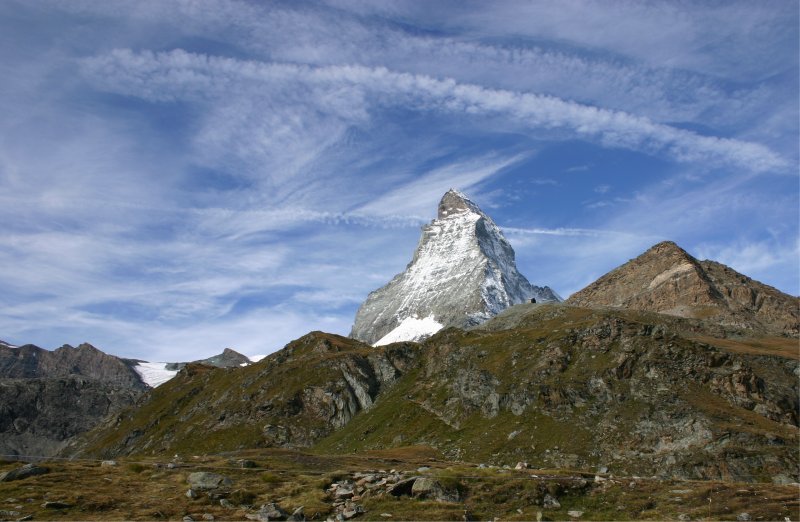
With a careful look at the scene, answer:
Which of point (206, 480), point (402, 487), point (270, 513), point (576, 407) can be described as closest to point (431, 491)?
point (402, 487)

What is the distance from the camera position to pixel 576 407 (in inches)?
→ 5010

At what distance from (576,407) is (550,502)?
8442cm

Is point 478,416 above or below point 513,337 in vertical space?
below

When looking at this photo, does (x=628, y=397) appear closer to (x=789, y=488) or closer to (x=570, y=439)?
(x=570, y=439)

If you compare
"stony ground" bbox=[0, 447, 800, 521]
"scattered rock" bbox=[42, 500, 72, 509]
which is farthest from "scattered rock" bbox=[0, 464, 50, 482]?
"scattered rock" bbox=[42, 500, 72, 509]

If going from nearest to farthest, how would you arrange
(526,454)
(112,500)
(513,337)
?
(112,500), (526,454), (513,337)

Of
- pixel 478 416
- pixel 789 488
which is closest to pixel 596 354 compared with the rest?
pixel 478 416

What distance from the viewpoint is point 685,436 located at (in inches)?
4284

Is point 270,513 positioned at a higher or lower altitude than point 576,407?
lower

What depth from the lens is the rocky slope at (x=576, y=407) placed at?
350 feet

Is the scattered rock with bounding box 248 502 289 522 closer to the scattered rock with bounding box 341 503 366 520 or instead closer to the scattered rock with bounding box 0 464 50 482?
the scattered rock with bounding box 341 503 366 520

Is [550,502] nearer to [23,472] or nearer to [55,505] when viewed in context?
[55,505]

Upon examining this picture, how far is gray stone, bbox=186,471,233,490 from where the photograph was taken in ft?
169

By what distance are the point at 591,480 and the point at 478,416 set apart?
9366 cm
